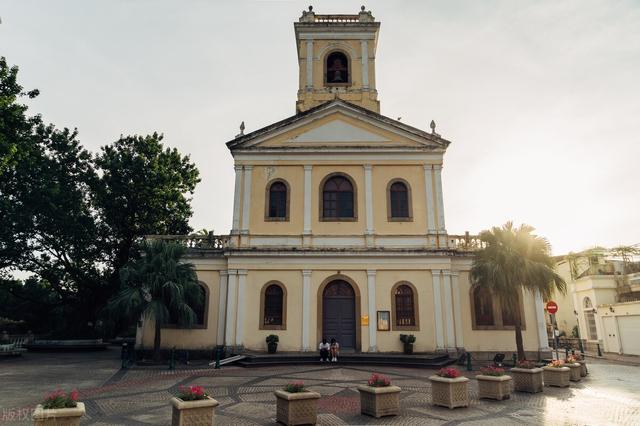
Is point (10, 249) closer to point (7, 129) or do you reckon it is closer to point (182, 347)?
point (7, 129)

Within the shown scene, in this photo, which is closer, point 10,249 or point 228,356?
point 228,356

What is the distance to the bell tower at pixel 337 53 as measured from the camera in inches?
1015

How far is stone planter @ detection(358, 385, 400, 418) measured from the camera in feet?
32.4

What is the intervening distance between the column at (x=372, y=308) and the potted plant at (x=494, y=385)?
8.55 metres

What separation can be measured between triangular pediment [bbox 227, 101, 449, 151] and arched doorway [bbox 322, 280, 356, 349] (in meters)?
7.45

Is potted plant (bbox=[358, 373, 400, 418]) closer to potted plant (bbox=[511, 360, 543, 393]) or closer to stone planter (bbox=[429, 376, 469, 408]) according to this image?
stone planter (bbox=[429, 376, 469, 408])

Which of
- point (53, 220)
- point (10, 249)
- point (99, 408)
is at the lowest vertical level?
point (99, 408)

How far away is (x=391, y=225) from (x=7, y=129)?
18.1 meters

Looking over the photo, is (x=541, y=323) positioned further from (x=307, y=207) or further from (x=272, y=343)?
(x=272, y=343)

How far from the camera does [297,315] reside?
20.8m

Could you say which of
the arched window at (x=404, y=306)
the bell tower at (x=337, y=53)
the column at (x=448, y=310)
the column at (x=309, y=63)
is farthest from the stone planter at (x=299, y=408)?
the column at (x=309, y=63)

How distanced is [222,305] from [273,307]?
254 centimetres

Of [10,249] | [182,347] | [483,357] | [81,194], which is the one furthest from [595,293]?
[10,249]

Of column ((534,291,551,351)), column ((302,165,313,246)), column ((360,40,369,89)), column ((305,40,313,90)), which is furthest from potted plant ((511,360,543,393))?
column ((305,40,313,90))
